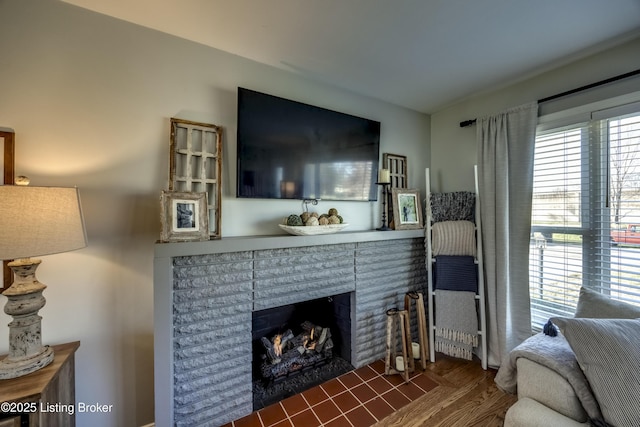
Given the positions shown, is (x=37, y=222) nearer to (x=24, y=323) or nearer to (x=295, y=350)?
(x=24, y=323)

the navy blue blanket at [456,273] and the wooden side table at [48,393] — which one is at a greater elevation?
the navy blue blanket at [456,273]

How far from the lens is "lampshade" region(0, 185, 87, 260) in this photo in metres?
0.98

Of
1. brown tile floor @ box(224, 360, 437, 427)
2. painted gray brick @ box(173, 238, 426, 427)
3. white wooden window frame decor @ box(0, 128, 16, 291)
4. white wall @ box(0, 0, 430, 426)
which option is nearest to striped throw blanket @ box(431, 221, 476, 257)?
painted gray brick @ box(173, 238, 426, 427)

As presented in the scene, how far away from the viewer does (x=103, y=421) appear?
143 centimetres

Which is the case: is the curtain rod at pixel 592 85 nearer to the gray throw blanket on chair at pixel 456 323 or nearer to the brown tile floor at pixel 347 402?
the gray throw blanket on chair at pixel 456 323

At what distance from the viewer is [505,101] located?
2223 mm

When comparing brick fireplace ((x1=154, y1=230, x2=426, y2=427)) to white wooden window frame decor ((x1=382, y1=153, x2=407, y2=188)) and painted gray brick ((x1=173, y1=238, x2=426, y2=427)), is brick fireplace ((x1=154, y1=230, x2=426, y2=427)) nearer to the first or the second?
painted gray brick ((x1=173, y1=238, x2=426, y2=427))

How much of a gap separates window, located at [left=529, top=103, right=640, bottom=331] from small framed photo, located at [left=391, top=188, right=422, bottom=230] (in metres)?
0.91

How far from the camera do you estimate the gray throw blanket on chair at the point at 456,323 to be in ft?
7.11

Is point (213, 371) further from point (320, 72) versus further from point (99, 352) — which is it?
point (320, 72)

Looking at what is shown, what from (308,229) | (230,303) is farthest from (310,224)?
(230,303)

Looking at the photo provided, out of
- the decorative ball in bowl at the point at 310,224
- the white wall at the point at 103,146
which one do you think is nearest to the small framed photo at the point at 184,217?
the white wall at the point at 103,146

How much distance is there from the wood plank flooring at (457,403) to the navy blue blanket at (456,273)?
69 centimetres

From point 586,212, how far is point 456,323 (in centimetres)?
128
